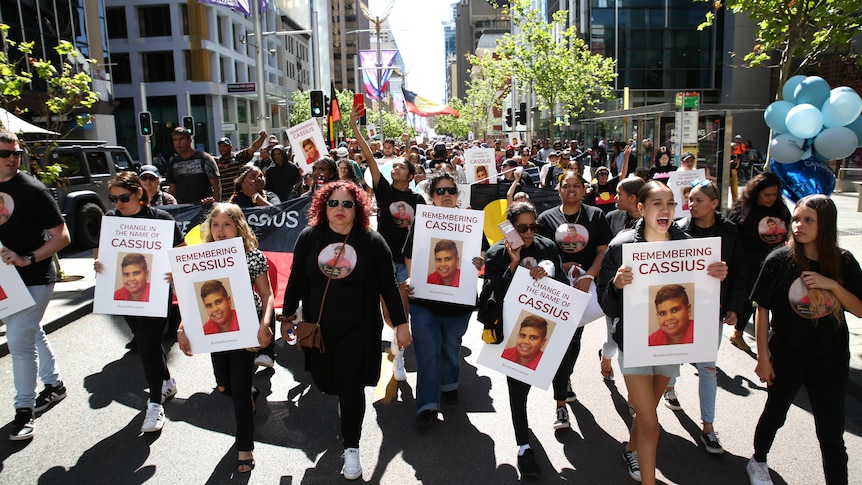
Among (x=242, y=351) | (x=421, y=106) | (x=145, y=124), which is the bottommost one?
(x=242, y=351)

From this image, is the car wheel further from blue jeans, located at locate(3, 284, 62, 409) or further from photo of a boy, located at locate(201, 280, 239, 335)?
photo of a boy, located at locate(201, 280, 239, 335)

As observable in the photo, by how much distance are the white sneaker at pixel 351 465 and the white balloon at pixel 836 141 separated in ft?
26.1

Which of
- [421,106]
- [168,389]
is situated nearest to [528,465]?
[168,389]

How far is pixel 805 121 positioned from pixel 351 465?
7807 mm

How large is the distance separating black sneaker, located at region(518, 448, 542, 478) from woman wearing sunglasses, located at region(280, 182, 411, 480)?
1.03 meters

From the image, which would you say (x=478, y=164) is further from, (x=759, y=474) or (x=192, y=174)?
(x=759, y=474)

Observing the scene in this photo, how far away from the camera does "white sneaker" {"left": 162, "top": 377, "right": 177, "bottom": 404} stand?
5.39m

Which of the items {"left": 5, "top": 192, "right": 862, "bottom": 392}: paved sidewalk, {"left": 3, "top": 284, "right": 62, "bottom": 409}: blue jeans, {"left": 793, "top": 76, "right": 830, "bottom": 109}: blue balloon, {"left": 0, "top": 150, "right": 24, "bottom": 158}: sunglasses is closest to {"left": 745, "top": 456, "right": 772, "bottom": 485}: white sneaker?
{"left": 5, "top": 192, "right": 862, "bottom": 392}: paved sidewalk

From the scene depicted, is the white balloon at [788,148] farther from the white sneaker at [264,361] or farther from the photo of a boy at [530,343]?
the white sneaker at [264,361]

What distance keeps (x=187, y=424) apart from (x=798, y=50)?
9.40 m

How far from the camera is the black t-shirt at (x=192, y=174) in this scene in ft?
28.5

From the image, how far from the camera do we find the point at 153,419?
4.81 m

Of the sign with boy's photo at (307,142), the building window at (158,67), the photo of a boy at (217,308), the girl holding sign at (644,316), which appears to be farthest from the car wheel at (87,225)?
the building window at (158,67)

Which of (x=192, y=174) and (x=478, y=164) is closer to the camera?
(x=192, y=174)
